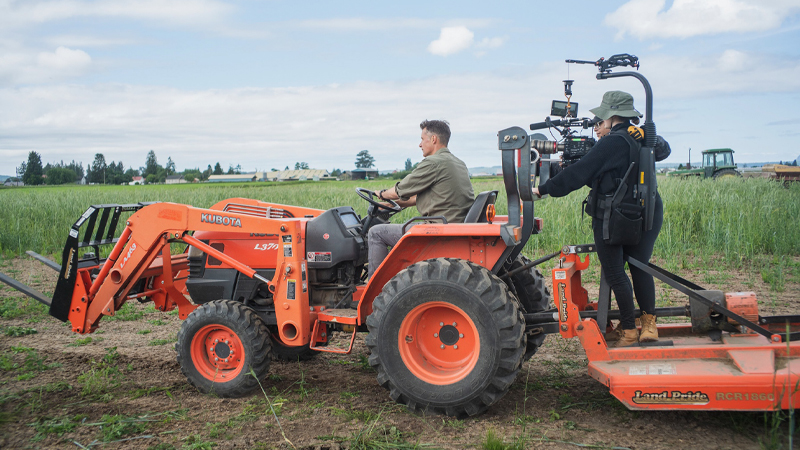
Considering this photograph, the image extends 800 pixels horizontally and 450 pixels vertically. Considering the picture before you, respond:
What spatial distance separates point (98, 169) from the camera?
62.7 m

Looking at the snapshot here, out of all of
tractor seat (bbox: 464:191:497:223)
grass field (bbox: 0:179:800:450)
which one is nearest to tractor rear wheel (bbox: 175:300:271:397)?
grass field (bbox: 0:179:800:450)

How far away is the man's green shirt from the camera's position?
4.29 meters

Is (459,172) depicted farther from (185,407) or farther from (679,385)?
(185,407)

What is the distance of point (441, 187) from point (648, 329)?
1.76 meters

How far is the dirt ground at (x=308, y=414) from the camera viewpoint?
3260 millimetres

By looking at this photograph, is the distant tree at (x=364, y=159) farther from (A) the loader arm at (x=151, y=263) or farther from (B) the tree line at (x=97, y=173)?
(A) the loader arm at (x=151, y=263)

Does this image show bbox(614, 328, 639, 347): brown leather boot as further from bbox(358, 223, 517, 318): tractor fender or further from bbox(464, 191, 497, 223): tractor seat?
bbox(464, 191, 497, 223): tractor seat

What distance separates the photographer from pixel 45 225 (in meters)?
12.6

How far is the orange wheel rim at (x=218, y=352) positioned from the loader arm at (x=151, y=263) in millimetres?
387

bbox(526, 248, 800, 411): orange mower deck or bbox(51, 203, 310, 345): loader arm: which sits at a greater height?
bbox(51, 203, 310, 345): loader arm

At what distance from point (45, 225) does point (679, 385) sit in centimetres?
1345

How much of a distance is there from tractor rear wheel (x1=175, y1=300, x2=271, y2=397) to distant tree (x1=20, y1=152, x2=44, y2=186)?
157ft

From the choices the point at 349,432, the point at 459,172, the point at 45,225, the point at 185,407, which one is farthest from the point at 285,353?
the point at 45,225

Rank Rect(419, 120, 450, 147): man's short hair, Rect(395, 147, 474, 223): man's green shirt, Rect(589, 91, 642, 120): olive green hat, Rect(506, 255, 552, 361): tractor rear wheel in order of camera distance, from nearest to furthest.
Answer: Rect(589, 91, 642, 120): olive green hat < Rect(395, 147, 474, 223): man's green shirt < Rect(506, 255, 552, 361): tractor rear wheel < Rect(419, 120, 450, 147): man's short hair
